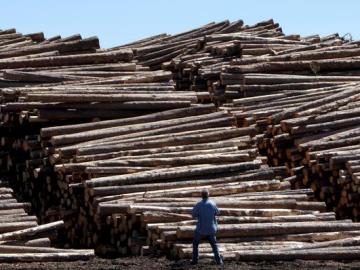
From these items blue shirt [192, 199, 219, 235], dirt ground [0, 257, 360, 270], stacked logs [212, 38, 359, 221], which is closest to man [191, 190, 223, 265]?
blue shirt [192, 199, 219, 235]

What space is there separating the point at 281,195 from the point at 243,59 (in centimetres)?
714

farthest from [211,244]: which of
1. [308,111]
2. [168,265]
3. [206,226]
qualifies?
[308,111]

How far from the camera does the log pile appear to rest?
1936cm

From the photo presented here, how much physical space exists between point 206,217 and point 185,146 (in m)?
4.66

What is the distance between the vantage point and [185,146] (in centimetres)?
2241

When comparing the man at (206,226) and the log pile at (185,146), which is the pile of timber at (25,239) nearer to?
the log pile at (185,146)

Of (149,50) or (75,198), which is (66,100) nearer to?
(75,198)

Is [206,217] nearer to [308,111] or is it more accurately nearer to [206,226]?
[206,226]

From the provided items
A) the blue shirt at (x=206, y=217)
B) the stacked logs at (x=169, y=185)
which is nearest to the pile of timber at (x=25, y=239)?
the stacked logs at (x=169, y=185)

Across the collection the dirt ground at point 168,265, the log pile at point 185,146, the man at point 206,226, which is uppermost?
the log pile at point 185,146

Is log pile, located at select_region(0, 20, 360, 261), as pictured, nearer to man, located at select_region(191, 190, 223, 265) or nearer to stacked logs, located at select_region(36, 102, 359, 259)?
stacked logs, located at select_region(36, 102, 359, 259)

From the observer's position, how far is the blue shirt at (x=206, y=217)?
17781 millimetres

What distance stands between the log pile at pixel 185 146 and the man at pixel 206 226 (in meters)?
0.47

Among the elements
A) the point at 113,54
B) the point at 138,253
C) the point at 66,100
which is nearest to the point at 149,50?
the point at 113,54
